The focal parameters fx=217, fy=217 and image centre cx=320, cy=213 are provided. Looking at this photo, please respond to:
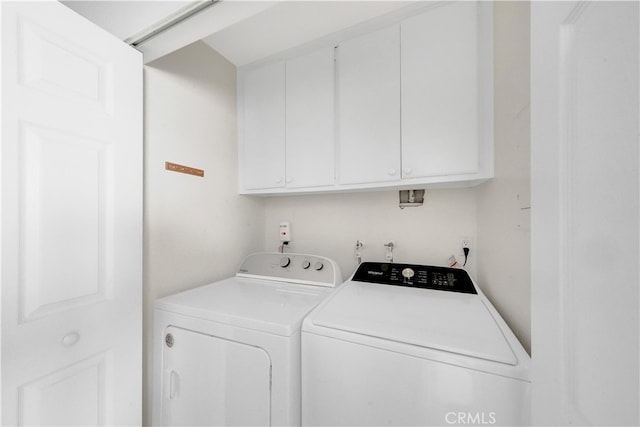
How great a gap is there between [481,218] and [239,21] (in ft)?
5.39

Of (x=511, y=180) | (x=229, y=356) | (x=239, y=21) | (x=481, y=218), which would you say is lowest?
(x=229, y=356)

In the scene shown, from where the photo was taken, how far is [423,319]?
87 cm

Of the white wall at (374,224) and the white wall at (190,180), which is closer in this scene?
the white wall at (190,180)

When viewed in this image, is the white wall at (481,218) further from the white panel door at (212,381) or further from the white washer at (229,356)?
the white panel door at (212,381)

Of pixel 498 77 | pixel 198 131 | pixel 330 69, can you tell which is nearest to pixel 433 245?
pixel 498 77

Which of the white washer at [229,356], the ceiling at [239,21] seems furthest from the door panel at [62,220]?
the ceiling at [239,21]

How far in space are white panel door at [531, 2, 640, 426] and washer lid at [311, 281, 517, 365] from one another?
0.65 ft

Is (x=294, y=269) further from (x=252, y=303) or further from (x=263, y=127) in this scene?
(x=263, y=127)

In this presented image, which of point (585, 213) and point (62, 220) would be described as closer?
point (585, 213)

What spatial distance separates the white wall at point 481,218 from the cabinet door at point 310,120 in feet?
1.21

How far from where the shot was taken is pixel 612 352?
0.99ft

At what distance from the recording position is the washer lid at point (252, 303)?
0.91 metres

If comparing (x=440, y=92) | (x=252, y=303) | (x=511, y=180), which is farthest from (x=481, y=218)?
(x=252, y=303)

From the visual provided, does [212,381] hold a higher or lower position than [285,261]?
lower
